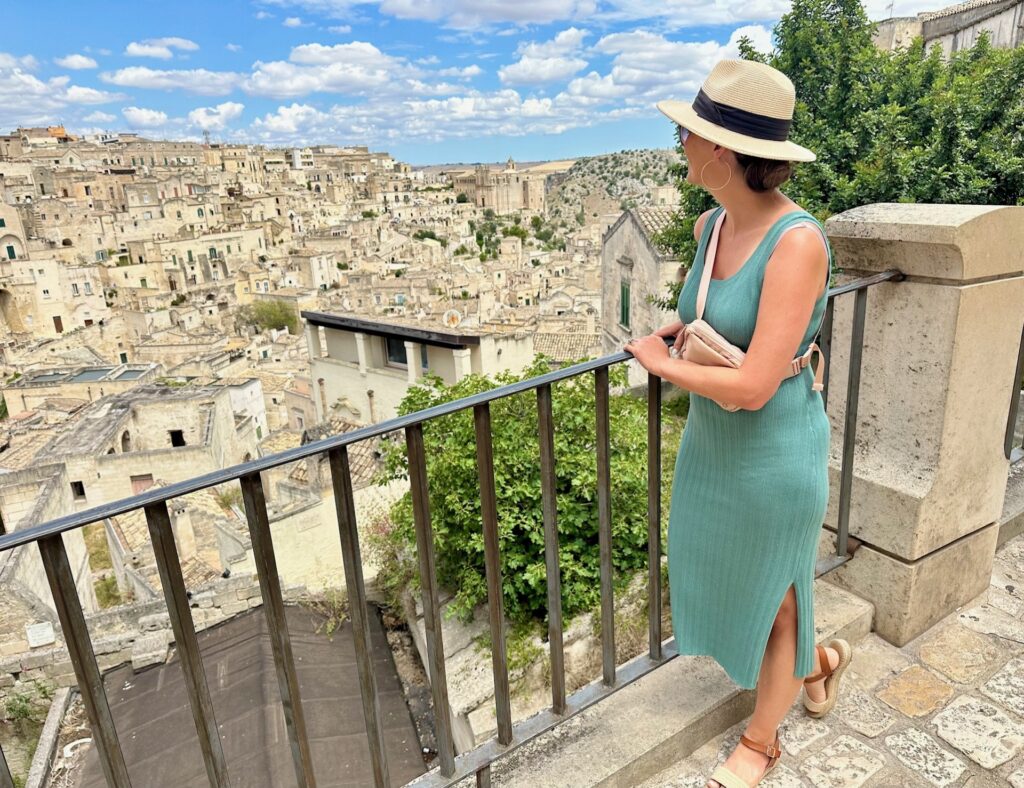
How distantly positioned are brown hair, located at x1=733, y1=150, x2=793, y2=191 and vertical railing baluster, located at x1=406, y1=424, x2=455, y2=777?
0.96 metres

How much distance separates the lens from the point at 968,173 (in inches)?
372

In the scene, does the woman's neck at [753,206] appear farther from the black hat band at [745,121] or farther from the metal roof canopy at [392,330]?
the metal roof canopy at [392,330]

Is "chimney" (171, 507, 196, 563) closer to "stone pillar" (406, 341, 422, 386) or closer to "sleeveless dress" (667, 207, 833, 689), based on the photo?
"stone pillar" (406, 341, 422, 386)

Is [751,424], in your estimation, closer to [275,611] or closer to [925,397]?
[925,397]

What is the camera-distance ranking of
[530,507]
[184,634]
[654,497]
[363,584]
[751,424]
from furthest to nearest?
[530,507]
[654,497]
[751,424]
[363,584]
[184,634]

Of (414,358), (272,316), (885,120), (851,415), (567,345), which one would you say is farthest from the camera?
(272,316)

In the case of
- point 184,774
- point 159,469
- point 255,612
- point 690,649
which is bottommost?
point 159,469

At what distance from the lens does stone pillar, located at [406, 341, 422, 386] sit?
1956 centimetres

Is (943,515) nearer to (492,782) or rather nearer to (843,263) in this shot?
(843,263)

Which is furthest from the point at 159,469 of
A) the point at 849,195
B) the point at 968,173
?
the point at 968,173

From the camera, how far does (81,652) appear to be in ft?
4.16

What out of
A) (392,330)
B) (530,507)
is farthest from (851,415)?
(392,330)

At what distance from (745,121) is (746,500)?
3.05 feet

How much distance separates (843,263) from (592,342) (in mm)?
24025
